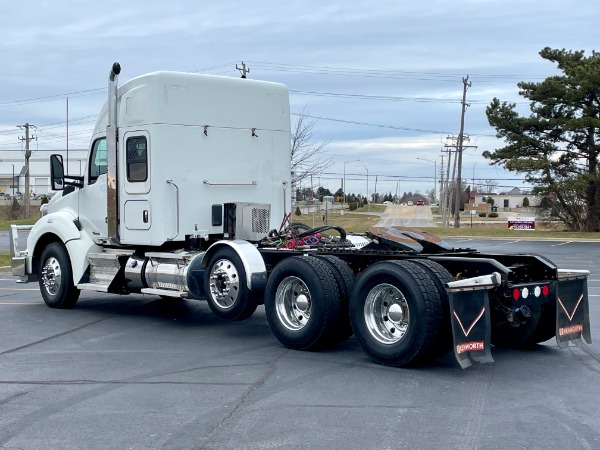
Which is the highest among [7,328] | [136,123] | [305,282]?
[136,123]

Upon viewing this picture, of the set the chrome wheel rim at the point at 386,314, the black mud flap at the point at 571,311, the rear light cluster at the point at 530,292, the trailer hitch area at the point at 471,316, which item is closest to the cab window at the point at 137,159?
the chrome wheel rim at the point at 386,314

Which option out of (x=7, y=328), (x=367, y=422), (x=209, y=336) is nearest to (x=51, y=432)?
(x=367, y=422)

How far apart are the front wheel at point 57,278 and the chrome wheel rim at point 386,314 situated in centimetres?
605

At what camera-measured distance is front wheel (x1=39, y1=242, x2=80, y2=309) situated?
12.8m

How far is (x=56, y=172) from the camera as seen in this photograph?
1292cm

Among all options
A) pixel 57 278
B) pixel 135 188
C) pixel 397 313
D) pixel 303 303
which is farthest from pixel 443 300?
pixel 57 278

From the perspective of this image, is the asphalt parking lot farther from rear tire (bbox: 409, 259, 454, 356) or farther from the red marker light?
the red marker light

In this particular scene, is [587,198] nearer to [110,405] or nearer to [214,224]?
[214,224]

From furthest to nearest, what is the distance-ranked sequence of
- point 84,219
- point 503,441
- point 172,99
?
point 84,219, point 172,99, point 503,441

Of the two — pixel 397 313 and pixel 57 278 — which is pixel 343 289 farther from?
pixel 57 278

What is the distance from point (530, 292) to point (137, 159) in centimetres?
592

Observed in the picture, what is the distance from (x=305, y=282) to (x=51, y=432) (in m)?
3.66

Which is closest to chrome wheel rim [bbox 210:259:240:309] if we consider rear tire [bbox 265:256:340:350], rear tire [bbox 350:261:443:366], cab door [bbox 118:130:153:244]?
rear tire [bbox 265:256:340:350]

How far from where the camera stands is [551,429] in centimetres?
619
